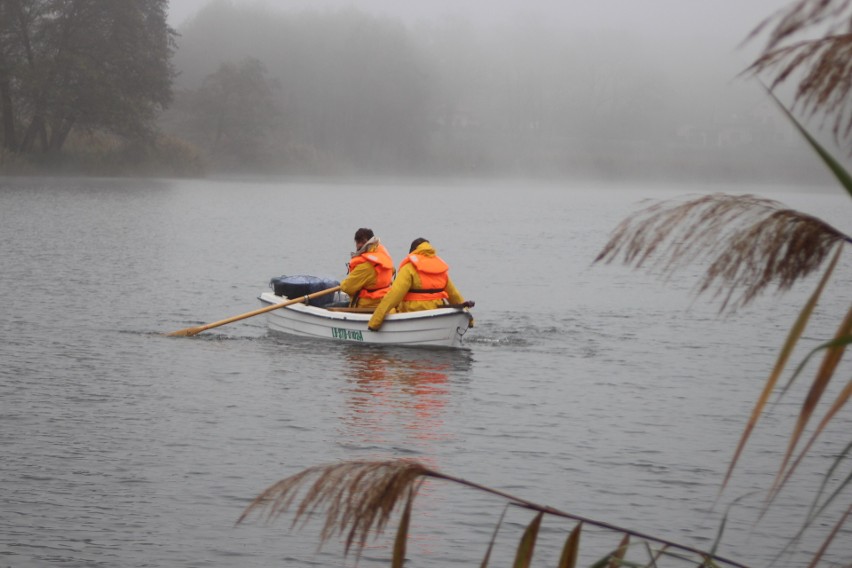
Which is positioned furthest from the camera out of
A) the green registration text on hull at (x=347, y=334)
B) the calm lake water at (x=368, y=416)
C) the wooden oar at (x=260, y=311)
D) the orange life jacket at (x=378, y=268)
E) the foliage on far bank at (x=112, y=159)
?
the foliage on far bank at (x=112, y=159)

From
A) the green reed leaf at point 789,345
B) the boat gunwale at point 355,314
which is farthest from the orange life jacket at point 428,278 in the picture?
the green reed leaf at point 789,345

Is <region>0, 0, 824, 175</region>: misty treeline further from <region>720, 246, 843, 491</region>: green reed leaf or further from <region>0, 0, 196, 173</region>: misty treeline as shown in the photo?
<region>720, 246, 843, 491</region>: green reed leaf

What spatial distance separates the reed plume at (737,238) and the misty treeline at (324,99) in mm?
58604

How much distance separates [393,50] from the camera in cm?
10850

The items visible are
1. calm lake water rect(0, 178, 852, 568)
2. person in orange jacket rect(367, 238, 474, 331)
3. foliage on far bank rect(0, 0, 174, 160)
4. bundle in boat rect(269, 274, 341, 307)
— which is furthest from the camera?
foliage on far bank rect(0, 0, 174, 160)

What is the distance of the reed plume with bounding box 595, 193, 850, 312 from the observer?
2.35m

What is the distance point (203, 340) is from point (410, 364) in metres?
3.51

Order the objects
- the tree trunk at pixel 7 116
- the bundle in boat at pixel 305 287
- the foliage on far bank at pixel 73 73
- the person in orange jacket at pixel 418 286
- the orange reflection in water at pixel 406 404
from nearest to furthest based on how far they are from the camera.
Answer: the orange reflection in water at pixel 406 404
the person in orange jacket at pixel 418 286
the bundle in boat at pixel 305 287
the foliage on far bank at pixel 73 73
the tree trunk at pixel 7 116

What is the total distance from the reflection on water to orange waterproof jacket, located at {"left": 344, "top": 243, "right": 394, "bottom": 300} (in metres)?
0.73

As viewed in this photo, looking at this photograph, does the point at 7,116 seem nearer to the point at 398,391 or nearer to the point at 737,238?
the point at 398,391

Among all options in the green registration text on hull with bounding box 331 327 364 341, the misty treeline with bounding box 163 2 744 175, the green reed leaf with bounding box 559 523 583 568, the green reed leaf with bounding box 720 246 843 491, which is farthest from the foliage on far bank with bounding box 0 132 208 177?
the green reed leaf with bounding box 720 246 843 491

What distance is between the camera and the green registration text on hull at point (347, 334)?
15969 mm

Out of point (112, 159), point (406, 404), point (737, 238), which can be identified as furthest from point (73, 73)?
point (737, 238)

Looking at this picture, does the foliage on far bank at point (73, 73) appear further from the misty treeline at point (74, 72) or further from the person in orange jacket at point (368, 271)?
the person in orange jacket at point (368, 271)
